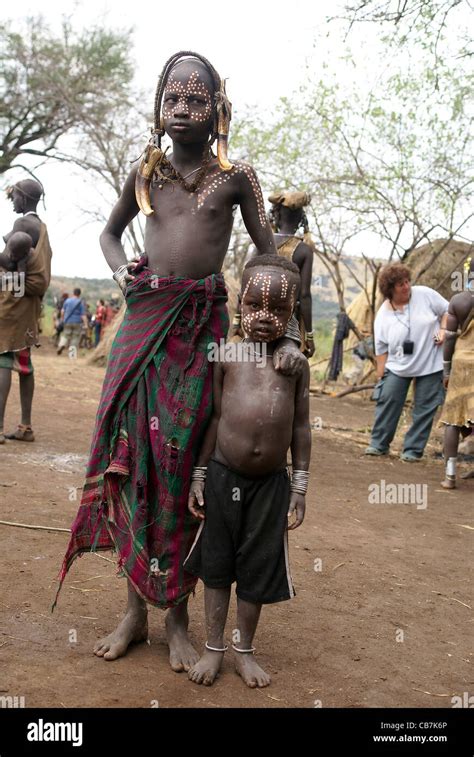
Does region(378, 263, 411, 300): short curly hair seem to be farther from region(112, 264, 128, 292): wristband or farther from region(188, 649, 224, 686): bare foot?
region(188, 649, 224, 686): bare foot

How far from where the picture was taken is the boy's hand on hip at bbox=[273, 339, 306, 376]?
8.87 feet

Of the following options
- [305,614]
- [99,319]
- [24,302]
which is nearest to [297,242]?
[24,302]

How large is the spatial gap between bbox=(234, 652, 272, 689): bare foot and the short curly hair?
5.26m

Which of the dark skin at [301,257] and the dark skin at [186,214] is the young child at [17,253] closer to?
the dark skin at [301,257]

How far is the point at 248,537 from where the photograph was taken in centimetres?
272

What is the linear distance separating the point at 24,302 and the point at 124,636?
3853 millimetres

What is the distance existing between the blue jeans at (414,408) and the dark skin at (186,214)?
4.92m

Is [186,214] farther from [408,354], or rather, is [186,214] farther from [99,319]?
[99,319]

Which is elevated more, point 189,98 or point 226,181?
point 189,98

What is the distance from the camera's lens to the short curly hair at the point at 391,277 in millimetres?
7461

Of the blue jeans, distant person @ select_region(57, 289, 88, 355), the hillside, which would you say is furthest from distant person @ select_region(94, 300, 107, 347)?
the hillside

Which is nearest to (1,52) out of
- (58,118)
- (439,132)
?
(58,118)

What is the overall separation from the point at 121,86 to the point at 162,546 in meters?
18.1

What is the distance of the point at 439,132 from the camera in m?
10.6
